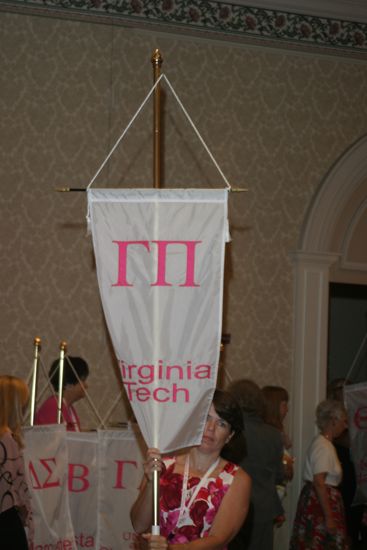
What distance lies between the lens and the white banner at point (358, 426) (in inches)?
254

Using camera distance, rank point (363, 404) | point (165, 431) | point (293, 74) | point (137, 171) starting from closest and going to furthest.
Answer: point (165, 431) < point (363, 404) < point (137, 171) < point (293, 74)

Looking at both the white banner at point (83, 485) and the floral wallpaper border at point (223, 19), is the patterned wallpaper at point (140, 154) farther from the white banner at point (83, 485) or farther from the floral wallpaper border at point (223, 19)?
the white banner at point (83, 485)

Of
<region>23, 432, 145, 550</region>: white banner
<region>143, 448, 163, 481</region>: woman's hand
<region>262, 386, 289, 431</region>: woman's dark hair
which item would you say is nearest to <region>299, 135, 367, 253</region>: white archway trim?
<region>262, 386, 289, 431</region>: woman's dark hair

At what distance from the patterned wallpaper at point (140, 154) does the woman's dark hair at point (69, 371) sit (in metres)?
0.52

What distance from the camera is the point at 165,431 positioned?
3656mm

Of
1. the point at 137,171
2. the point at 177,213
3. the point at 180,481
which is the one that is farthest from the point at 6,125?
the point at 180,481

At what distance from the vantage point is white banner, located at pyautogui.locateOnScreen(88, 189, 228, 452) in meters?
3.66

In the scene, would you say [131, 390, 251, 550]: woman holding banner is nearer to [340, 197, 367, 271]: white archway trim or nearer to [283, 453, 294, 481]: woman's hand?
[283, 453, 294, 481]: woman's hand

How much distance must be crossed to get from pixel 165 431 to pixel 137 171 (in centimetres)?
366

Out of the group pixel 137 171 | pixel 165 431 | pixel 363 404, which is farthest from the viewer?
pixel 137 171

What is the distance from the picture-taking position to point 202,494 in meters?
3.62

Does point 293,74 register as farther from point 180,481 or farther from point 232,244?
point 180,481

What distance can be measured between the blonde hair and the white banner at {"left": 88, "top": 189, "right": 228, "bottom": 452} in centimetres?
116

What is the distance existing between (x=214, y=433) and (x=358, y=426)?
2.95m
